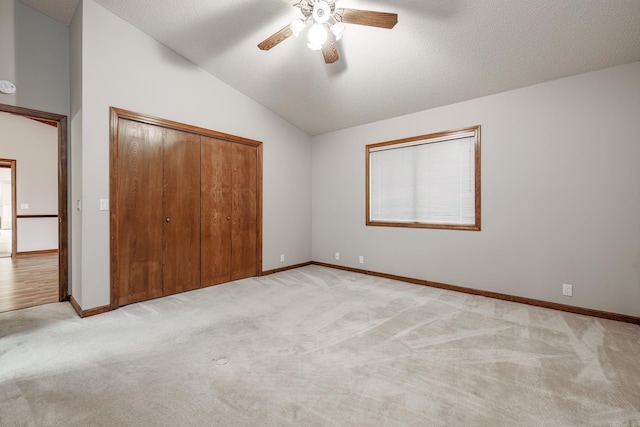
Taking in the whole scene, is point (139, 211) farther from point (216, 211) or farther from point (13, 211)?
point (13, 211)

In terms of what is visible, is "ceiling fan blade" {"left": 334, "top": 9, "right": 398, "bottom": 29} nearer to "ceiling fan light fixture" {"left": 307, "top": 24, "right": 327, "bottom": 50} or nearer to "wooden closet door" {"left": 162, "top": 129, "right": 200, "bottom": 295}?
"ceiling fan light fixture" {"left": 307, "top": 24, "right": 327, "bottom": 50}

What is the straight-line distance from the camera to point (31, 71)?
3.03 m

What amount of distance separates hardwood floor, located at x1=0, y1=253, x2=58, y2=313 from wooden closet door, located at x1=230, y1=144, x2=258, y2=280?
7.18 ft

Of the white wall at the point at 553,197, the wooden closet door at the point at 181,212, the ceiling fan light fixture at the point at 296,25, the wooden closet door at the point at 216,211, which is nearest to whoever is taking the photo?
the ceiling fan light fixture at the point at 296,25

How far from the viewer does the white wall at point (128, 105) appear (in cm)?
288

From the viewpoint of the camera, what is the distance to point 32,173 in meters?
6.22

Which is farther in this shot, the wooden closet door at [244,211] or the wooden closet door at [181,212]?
the wooden closet door at [244,211]

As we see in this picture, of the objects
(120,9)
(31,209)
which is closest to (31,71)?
(120,9)

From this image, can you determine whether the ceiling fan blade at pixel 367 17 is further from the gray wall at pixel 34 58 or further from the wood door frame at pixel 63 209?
the wood door frame at pixel 63 209

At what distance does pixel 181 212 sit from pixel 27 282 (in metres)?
2.66

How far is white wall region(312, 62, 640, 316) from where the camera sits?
9.05 feet

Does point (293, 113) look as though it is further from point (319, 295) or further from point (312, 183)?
point (319, 295)

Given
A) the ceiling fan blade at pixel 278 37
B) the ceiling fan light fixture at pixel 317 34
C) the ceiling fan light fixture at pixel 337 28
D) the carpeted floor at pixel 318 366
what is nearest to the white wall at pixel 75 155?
the carpeted floor at pixel 318 366

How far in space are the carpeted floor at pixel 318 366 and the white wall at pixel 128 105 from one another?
0.76 meters
